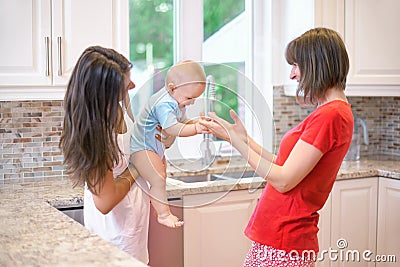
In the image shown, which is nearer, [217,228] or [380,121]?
[217,228]

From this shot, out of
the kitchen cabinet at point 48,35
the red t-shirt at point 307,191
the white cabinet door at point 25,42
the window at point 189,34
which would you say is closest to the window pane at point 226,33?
the window at point 189,34

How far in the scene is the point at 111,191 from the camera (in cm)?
192

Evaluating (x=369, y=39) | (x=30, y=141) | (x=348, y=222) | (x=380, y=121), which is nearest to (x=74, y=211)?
(x=30, y=141)

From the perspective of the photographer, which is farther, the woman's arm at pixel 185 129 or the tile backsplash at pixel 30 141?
the tile backsplash at pixel 30 141

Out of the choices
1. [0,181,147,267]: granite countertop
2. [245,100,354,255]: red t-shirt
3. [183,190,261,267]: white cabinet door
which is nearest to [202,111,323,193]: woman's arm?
[245,100,354,255]: red t-shirt

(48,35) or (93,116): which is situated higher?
(48,35)

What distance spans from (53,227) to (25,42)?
1.10 metres

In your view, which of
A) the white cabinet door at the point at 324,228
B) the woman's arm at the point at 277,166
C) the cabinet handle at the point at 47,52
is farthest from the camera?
the white cabinet door at the point at 324,228

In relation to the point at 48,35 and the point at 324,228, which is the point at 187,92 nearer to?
the point at 48,35

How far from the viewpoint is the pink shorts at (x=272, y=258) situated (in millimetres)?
2191

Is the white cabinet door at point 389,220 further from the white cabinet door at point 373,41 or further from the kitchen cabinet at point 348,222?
the white cabinet door at point 373,41

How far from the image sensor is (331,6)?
3385mm

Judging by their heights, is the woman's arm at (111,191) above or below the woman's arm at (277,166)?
below

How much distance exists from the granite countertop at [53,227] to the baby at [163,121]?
106 mm
